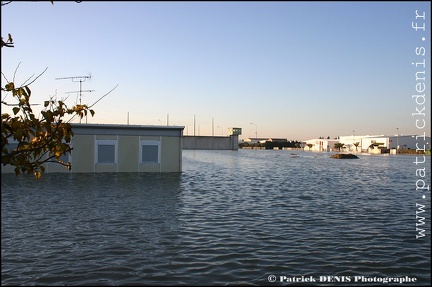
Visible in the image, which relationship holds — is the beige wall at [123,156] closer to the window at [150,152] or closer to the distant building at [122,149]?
the distant building at [122,149]

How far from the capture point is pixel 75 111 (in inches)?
209

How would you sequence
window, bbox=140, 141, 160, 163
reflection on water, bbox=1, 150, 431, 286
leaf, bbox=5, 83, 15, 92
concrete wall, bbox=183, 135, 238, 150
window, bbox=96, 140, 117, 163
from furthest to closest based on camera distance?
concrete wall, bbox=183, 135, 238, 150 < window, bbox=140, 141, 160, 163 < window, bbox=96, 140, 117, 163 < reflection on water, bbox=1, 150, 431, 286 < leaf, bbox=5, 83, 15, 92

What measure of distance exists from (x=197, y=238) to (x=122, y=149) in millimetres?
24233

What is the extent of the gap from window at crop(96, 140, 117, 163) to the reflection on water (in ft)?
38.7

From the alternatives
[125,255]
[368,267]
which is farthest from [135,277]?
[368,267]

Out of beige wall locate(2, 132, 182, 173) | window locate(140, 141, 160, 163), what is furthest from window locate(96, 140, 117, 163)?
window locate(140, 141, 160, 163)

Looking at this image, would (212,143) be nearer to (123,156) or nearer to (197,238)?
(123,156)

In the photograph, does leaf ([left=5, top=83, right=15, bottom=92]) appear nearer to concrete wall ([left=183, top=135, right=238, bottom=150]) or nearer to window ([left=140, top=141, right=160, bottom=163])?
window ([left=140, top=141, right=160, bottom=163])

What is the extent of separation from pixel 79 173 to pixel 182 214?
2030 centimetres

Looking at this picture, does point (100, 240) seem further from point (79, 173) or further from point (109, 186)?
point (79, 173)

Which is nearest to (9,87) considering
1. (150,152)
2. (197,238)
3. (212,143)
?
(197,238)

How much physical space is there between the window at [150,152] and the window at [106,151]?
2514 millimetres

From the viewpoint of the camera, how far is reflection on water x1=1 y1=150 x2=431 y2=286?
379 inches

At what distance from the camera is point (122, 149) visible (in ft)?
117
